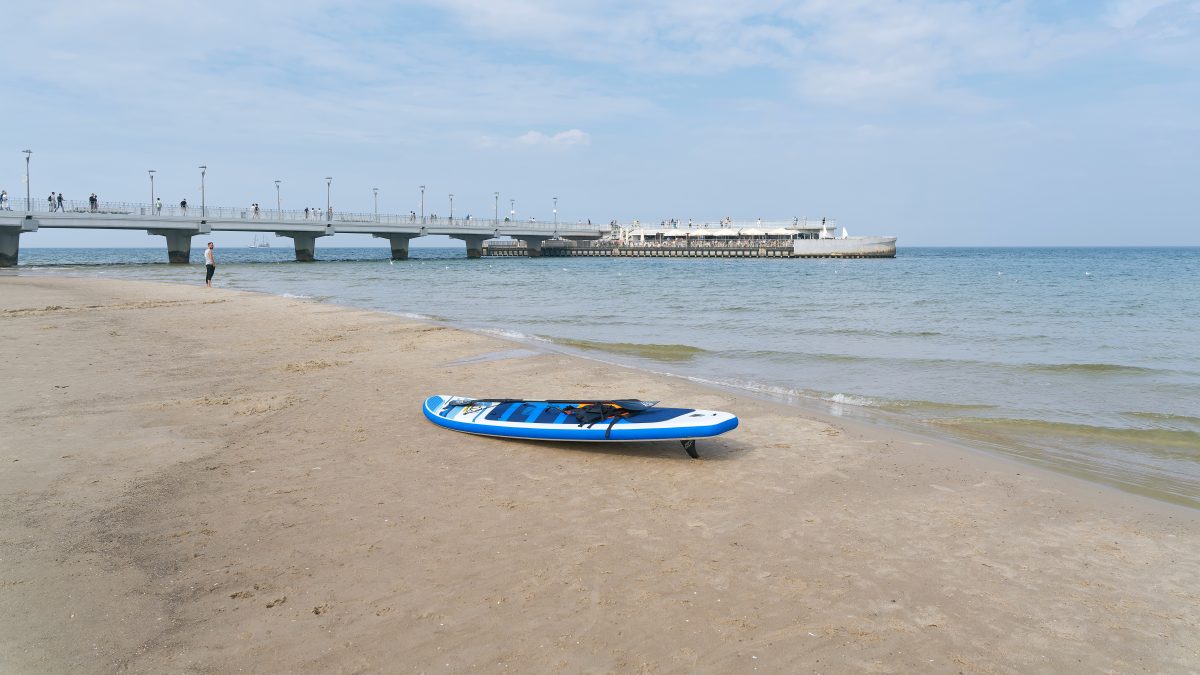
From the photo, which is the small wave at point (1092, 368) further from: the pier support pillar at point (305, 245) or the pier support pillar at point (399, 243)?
the pier support pillar at point (399, 243)

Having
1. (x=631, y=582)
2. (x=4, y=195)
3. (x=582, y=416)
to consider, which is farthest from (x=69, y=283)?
(x=631, y=582)

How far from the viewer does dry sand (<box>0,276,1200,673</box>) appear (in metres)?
4.41

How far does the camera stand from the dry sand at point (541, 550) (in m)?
4.41

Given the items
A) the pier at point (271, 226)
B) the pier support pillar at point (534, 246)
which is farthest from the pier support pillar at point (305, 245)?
the pier support pillar at point (534, 246)

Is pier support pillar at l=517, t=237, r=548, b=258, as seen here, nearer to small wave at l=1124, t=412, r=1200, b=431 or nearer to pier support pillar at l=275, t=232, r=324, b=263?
pier support pillar at l=275, t=232, r=324, b=263

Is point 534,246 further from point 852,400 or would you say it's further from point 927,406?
point 927,406

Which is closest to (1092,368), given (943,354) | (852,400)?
(943,354)

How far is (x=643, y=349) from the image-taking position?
18.2m

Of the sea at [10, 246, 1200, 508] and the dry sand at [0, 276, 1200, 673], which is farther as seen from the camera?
the sea at [10, 246, 1200, 508]

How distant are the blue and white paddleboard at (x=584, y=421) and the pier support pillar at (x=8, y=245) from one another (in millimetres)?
61904

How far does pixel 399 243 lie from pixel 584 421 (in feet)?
306

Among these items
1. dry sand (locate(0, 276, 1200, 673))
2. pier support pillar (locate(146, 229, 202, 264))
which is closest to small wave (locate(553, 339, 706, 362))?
dry sand (locate(0, 276, 1200, 673))

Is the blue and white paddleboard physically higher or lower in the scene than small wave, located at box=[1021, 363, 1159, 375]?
higher

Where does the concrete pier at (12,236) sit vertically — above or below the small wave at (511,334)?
above
